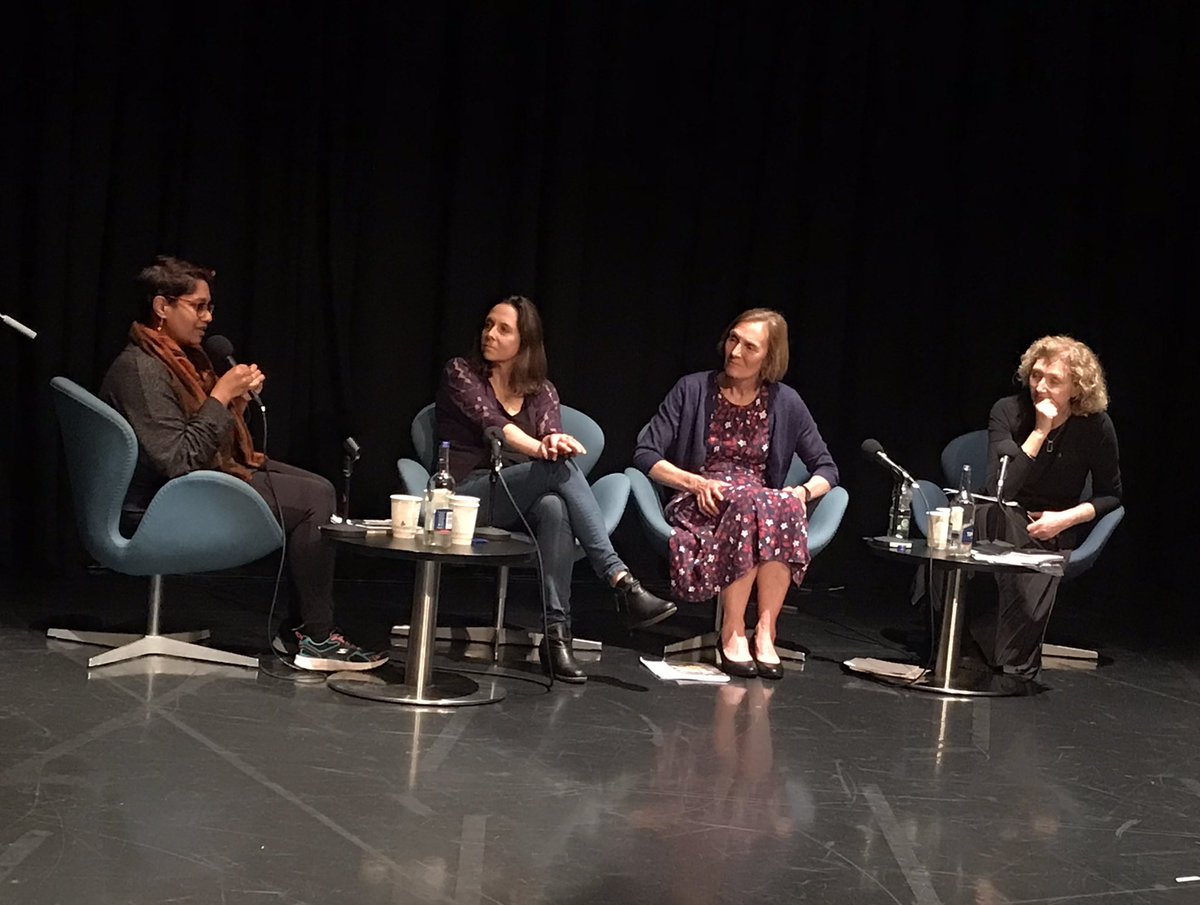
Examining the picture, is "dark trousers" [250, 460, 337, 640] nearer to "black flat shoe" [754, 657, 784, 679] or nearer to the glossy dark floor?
the glossy dark floor

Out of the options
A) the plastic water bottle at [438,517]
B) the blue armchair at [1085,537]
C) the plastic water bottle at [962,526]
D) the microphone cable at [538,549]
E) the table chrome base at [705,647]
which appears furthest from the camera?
the blue armchair at [1085,537]

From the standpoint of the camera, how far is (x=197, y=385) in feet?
14.2

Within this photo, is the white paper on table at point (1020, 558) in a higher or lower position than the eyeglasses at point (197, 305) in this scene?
lower

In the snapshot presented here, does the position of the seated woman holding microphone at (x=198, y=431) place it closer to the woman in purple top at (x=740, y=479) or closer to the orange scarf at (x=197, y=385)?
the orange scarf at (x=197, y=385)

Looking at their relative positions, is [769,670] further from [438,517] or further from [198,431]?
[198,431]

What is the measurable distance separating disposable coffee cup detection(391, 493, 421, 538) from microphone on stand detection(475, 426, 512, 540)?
27 centimetres

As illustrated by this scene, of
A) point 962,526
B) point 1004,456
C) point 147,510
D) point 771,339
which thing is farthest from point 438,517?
point 1004,456

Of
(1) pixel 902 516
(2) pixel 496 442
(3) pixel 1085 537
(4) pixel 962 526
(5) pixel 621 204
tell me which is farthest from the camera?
(5) pixel 621 204

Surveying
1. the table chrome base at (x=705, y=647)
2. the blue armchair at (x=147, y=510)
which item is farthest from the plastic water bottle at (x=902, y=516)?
the blue armchair at (x=147, y=510)

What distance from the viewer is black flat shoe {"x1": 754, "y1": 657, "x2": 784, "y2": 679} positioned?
15.3 feet

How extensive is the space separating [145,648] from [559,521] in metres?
1.26

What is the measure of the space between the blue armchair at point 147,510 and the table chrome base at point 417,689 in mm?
344

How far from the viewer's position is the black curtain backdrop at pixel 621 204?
5.44m

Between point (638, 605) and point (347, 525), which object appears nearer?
point (347, 525)
